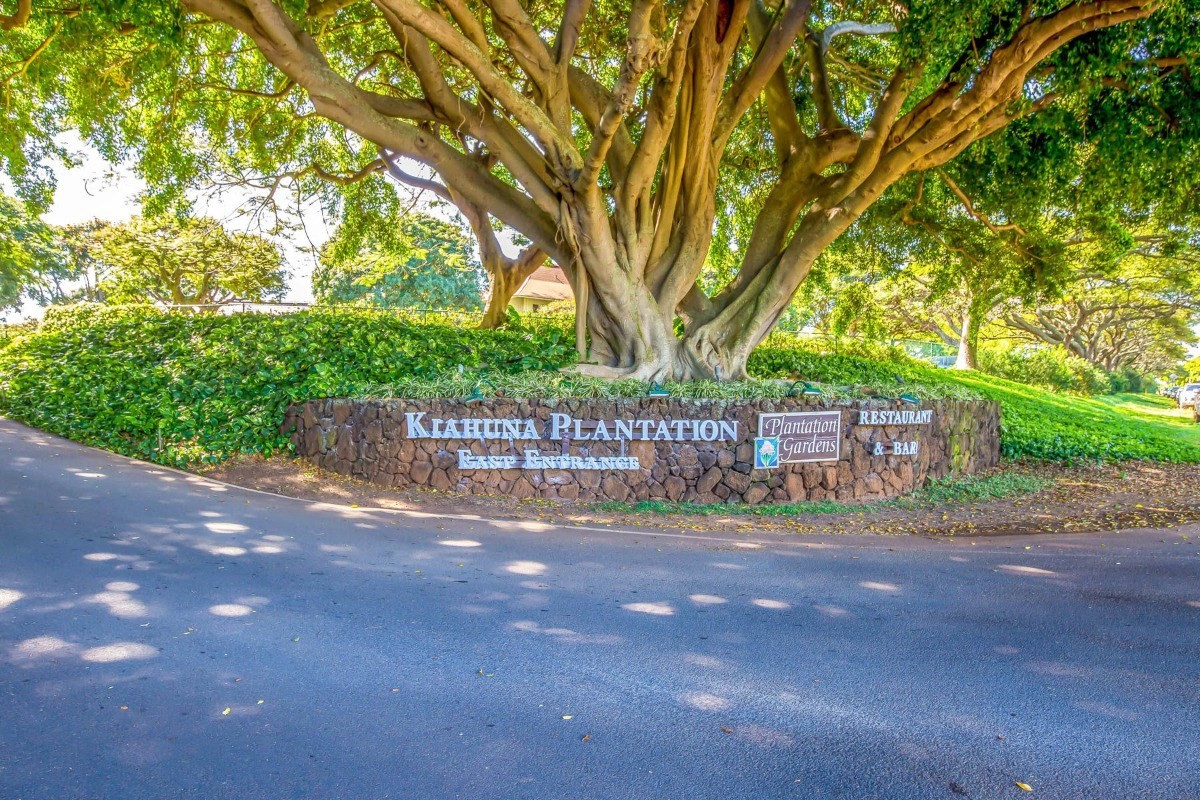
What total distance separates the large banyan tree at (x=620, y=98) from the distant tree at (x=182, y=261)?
11.4 meters

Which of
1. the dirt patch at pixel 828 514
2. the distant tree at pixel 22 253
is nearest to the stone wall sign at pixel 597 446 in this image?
the dirt patch at pixel 828 514

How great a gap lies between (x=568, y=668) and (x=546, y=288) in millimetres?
37145

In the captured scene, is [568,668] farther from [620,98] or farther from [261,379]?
[261,379]

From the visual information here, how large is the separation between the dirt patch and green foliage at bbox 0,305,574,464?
96 centimetres

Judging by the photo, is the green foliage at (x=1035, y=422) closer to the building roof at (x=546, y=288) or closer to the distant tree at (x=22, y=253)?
the distant tree at (x=22, y=253)

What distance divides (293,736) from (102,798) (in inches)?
28.4

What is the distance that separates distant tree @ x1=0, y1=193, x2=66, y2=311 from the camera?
23.1m

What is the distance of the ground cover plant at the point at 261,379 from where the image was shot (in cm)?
995

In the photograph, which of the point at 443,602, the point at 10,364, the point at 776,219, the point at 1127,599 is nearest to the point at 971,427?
the point at 776,219

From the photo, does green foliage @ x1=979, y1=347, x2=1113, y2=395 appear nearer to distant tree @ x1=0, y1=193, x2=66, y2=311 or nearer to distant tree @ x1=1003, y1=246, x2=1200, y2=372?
distant tree @ x1=1003, y1=246, x2=1200, y2=372

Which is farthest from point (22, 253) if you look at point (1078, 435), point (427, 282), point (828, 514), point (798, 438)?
point (1078, 435)

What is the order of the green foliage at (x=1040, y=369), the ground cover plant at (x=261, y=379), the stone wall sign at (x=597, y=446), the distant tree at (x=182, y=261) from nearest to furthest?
the stone wall sign at (x=597, y=446) < the ground cover plant at (x=261, y=379) < the distant tree at (x=182, y=261) < the green foliage at (x=1040, y=369)

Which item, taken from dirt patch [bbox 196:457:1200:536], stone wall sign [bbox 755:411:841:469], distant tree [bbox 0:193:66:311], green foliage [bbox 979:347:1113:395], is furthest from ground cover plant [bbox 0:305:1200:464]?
green foliage [bbox 979:347:1113:395]

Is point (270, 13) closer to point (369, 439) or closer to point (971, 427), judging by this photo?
point (369, 439)
